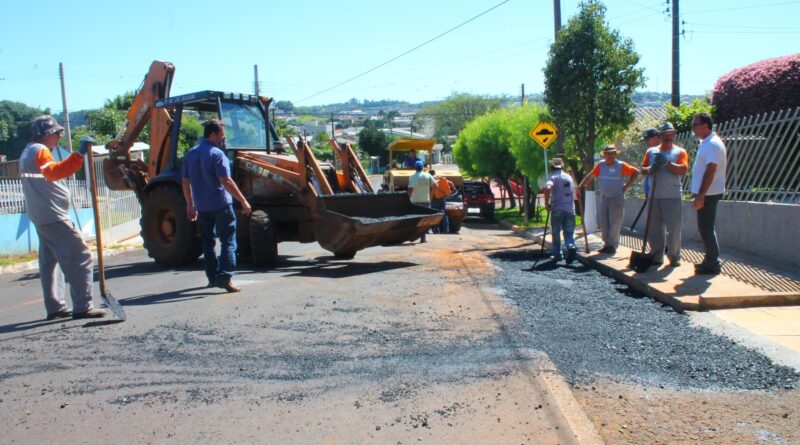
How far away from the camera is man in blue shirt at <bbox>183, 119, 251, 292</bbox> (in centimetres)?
754

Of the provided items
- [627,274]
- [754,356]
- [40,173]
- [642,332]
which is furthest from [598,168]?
[40,173]

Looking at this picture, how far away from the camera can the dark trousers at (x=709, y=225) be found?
8.08 metres

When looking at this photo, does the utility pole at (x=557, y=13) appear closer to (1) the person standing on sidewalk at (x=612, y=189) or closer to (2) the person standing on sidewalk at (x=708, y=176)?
(1) the person standing on sidewalk at (x=612, y=189)

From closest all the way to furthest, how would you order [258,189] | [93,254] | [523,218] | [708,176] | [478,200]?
[708,176] < [258,189] < [93,254] < [523,218] < [478,200]

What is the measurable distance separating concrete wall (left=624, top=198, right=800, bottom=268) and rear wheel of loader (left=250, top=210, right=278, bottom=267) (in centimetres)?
672

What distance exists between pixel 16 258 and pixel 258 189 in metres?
6.31

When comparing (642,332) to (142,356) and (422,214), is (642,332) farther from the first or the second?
(422,214)

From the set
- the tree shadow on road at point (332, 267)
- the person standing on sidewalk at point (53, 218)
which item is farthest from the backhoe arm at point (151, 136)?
the person standing on sidewalk at point (53, 218)

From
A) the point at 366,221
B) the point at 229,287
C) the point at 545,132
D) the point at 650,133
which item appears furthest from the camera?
the point at 545,132

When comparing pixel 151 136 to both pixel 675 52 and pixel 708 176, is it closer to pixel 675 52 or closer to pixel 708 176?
pixel 708 176

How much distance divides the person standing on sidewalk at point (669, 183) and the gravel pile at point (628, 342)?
3.68ft

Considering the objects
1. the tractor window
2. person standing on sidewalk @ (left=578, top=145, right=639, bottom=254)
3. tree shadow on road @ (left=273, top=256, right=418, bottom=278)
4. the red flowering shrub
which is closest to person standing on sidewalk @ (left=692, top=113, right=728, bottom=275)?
person standing on sidewalk @ (left=578, top=145, right=639, bottom=254)

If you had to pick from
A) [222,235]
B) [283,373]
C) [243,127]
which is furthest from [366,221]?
[283,373]

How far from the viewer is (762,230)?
385 inches
